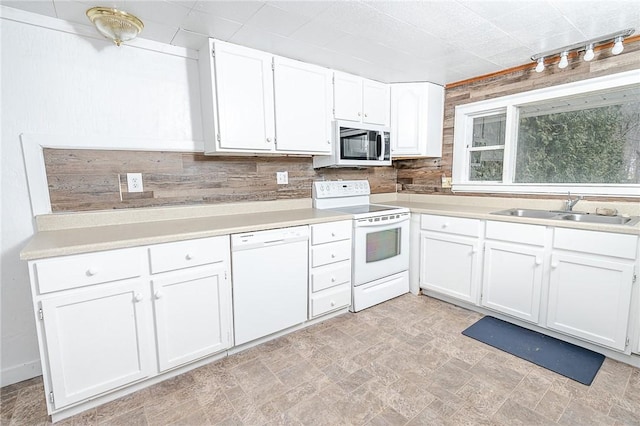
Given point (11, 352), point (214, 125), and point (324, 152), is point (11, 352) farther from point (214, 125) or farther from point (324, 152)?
point (324, 152)

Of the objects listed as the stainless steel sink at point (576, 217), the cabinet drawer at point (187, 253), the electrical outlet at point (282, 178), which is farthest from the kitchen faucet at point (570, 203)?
the cabinet drawer at point (187, 253)

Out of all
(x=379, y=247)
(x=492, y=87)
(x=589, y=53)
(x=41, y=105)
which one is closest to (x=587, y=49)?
(x=589, y=53)

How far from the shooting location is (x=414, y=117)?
316 cm

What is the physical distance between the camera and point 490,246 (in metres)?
2.47

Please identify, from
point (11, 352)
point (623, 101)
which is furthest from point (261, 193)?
point (623, 101)

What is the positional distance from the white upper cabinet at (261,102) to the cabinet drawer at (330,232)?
65cm

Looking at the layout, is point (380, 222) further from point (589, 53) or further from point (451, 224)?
point (589, 53)

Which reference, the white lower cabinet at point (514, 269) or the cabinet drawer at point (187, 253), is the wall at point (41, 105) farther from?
the white lower cabinet at point (514, 269)

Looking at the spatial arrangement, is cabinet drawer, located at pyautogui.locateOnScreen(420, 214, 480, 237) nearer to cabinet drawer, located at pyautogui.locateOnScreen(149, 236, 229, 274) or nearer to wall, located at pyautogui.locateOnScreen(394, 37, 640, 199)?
wall, located at pyautogui.locateOnScreen(394, 37, 640, 199)

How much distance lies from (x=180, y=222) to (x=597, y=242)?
275cm

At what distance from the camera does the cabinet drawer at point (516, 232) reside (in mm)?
2195

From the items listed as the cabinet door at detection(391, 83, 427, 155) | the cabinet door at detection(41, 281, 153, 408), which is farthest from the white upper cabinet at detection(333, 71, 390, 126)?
the cabinet door at detection(41, 281, 153, 408)

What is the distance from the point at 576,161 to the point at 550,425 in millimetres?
2083

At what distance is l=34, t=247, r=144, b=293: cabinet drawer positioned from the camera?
1432mm
